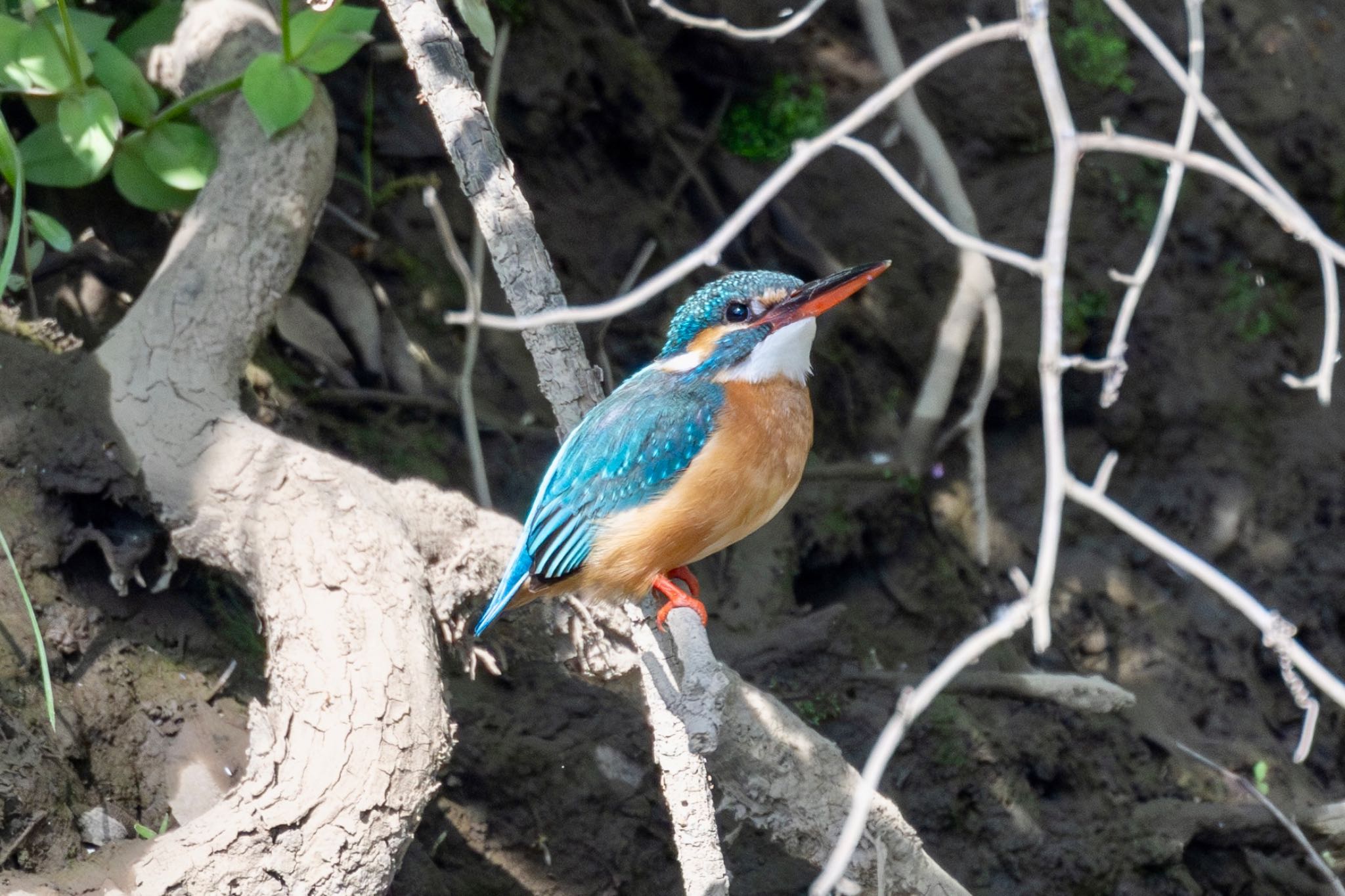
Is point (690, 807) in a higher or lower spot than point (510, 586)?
lower

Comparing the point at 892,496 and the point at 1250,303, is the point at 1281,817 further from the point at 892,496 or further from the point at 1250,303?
the point at 1250,303

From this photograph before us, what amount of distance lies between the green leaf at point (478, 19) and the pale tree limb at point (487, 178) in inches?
3.0

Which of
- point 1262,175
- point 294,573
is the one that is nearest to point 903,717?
point 1262,175

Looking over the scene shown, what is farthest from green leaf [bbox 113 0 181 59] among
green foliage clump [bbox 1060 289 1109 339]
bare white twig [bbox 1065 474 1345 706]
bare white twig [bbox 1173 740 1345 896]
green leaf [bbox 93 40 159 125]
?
bare white twig [bbox 1173 740 1345 896]

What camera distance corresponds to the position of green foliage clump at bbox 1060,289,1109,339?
189 inches

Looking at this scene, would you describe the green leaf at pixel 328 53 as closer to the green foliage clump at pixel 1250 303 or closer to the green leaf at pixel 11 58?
the green leaf at pixel 11 58

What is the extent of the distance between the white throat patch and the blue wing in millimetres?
150

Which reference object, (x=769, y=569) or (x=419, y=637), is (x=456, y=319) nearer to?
(x=419, y=637)

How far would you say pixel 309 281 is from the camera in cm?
380

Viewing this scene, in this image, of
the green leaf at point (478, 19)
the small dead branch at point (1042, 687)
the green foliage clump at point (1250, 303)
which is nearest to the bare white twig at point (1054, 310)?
the green leaf at point (478, 19)

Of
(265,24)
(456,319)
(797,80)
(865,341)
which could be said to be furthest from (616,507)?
(797,80)

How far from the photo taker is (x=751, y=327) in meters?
2.87

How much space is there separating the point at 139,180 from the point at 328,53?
0.63 meters

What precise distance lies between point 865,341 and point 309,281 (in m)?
2.12
